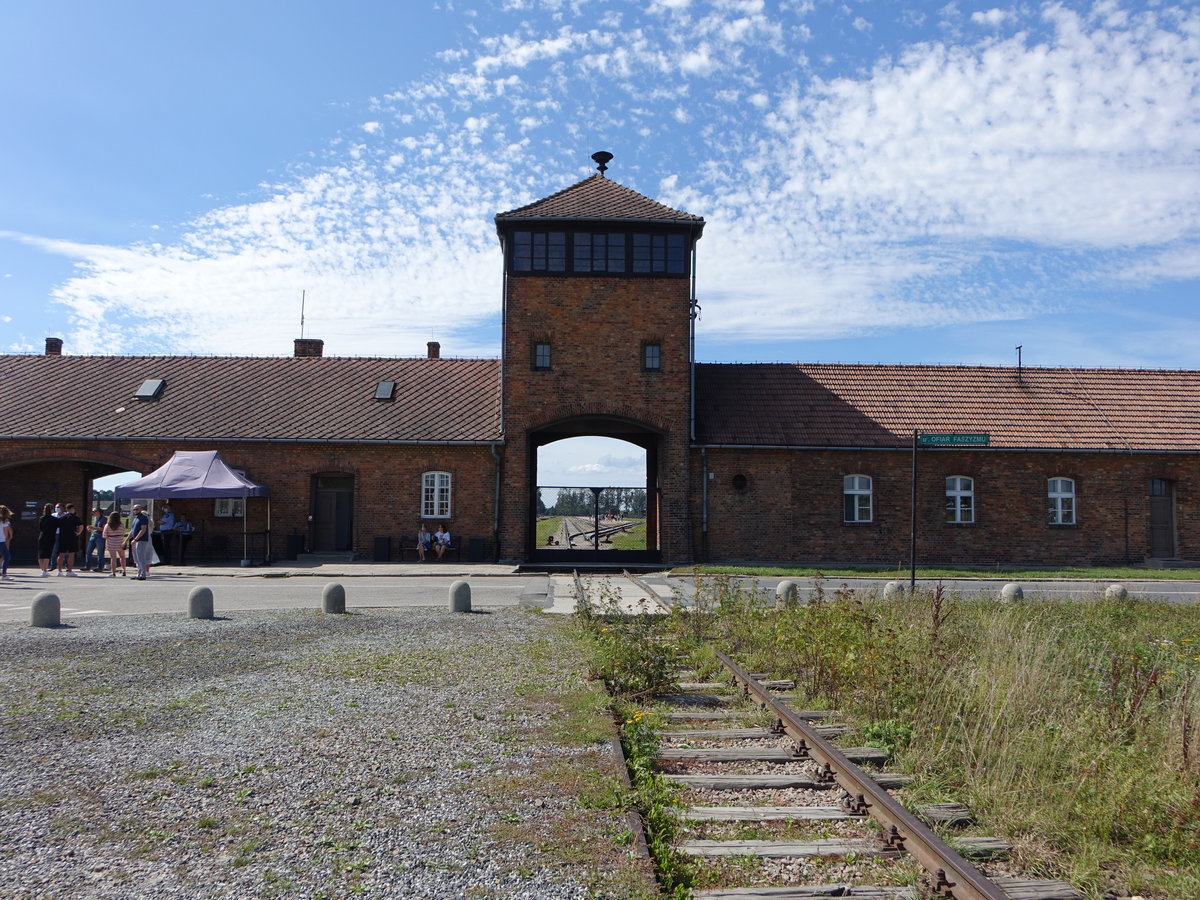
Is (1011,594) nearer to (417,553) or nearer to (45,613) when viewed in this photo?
(45,613)

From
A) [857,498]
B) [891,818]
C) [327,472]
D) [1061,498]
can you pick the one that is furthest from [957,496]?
[891,818]

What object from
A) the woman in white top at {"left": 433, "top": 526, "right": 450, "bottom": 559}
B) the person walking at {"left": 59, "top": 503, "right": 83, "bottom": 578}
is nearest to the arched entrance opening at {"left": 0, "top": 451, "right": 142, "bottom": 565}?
the person walking at {"left": 59, "top": 503, "right": 83, "bottom": 578}

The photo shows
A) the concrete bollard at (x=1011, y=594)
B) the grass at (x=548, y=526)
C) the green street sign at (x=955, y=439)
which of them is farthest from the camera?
the grass at (x=548, y=526)

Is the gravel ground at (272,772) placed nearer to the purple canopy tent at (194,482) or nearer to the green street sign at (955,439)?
the green street sign at (955,439)

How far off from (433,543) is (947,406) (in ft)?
50.6

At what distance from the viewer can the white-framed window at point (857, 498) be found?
1040 inches

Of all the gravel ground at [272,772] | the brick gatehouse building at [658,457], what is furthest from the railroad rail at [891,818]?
the brick gatehouse building at [658,457]

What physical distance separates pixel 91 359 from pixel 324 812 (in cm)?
3005

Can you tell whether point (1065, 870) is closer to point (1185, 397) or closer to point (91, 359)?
point (1185, 397)

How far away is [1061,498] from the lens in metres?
26.7

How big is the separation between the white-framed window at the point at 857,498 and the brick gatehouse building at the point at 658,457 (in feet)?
0.22

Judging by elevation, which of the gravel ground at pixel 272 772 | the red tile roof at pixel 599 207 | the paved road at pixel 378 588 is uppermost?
the red tile roof at pixel 599 207

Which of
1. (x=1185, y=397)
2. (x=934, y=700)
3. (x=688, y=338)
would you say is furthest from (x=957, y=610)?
(x=1185, y=397)

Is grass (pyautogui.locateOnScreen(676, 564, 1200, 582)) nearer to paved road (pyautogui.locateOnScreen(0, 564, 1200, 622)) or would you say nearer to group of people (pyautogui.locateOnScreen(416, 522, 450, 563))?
paved road (pyautogui.locateOnScreen(0, 564, 1200, 622))
